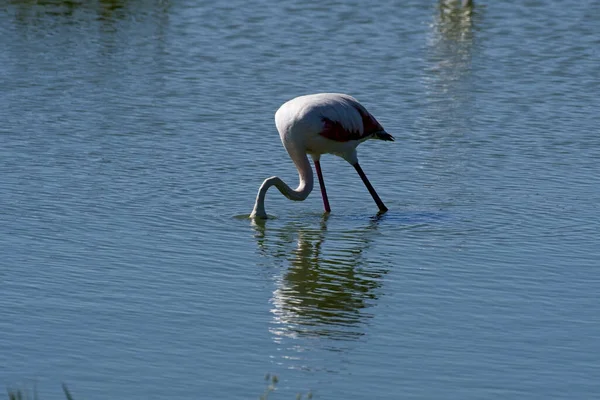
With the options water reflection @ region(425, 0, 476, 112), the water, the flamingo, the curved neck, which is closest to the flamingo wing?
the flamingo

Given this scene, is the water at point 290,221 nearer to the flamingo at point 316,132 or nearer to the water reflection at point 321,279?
the water reflection at point 321,279

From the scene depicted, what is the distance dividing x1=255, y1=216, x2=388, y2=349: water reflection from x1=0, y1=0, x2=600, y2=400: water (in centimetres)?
3

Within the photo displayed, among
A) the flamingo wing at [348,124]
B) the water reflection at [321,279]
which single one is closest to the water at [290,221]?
the water reflection at [321,279]

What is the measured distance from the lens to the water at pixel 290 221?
7.79 m

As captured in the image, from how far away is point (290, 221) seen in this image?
1175 cm

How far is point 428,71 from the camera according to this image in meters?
19.2

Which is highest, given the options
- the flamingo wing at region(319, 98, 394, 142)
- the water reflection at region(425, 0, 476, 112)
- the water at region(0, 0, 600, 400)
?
the flamingo wing at region(319, 98, 394, 142)

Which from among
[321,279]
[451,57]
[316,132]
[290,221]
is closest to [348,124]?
[316,132]

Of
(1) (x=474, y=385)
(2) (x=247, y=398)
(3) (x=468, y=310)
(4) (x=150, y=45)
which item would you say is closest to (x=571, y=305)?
(3) (x=468, y=310)

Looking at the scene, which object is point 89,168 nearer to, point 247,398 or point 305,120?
point 305,120

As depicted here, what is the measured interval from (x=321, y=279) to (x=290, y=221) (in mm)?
1866

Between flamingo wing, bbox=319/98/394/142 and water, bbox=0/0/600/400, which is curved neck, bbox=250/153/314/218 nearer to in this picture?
water, bbox=0/0/600/400

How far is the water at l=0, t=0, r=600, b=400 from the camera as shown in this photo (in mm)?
7789

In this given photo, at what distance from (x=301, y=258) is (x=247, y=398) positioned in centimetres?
343
